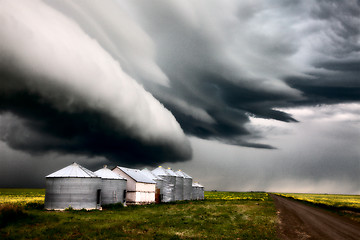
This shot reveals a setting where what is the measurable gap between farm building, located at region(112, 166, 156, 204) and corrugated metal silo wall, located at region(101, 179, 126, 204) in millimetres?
3785

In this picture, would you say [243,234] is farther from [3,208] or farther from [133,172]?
[133,172]

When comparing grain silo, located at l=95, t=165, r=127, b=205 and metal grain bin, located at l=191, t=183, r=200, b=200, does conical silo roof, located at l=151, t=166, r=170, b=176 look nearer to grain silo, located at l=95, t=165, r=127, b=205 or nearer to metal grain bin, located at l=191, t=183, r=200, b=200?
grain silo, located at l=95, t=165, r=127, b=205

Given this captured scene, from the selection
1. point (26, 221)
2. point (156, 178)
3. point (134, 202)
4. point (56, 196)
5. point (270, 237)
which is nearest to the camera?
point (270, 237)

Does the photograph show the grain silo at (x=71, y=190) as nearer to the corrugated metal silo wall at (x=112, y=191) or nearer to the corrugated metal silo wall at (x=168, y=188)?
the corrugated metal silo wall at (x=112, y=191)

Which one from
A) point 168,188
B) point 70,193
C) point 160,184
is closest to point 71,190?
point 70,193

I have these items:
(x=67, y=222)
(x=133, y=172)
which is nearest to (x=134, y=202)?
(x=133, y=172)

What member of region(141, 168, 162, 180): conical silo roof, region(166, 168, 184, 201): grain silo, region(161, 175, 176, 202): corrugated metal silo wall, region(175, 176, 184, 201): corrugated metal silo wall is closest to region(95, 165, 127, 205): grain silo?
region(141, 168, 162, 180): conical silo roof

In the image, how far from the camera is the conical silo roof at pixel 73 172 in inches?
1473

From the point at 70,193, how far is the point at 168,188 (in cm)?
2906

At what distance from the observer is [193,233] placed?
22531 millimetres

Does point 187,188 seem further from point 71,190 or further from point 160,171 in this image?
point 71,190

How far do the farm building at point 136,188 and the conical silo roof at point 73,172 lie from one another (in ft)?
40.1

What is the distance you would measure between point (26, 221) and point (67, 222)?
11.5 ft

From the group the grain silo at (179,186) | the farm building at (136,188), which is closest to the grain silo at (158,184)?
the farm building at (136,188)
